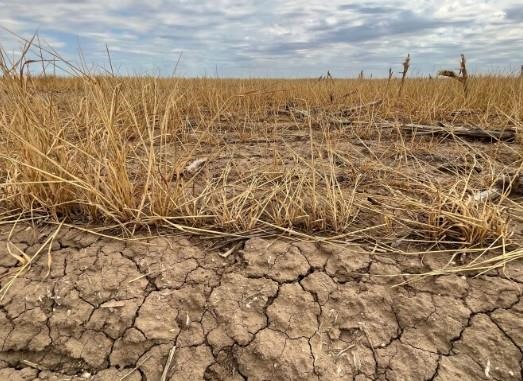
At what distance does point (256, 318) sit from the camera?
Result: 1269 millimetres

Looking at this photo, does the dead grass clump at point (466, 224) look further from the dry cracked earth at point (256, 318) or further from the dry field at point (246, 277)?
the dry cracked earth at point (256, 318)

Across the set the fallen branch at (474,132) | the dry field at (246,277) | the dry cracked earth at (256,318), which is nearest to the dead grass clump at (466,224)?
the dry field at (246,277)

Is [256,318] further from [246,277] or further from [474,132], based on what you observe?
[474,132]

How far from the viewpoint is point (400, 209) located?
66.7 inches

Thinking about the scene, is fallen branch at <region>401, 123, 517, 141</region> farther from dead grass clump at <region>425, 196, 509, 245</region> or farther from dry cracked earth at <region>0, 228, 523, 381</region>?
dry cracked earth at <region>0, 228, 523, 381</region>

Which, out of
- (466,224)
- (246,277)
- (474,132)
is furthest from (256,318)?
(474,132)

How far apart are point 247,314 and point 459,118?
3.03 m

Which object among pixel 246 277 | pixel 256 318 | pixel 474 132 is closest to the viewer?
pixel 256 318

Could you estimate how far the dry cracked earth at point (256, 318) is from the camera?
115 centimetres

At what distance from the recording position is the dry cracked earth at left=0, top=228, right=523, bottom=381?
1150mm

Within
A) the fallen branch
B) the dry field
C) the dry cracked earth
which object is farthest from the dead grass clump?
the fallen branch

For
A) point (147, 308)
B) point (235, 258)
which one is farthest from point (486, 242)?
point (147, 308)

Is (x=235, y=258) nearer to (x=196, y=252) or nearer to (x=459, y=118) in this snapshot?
(x=196, y=252)

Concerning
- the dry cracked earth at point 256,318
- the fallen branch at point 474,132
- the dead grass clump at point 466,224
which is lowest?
the dry cracked earth at point 256,318
